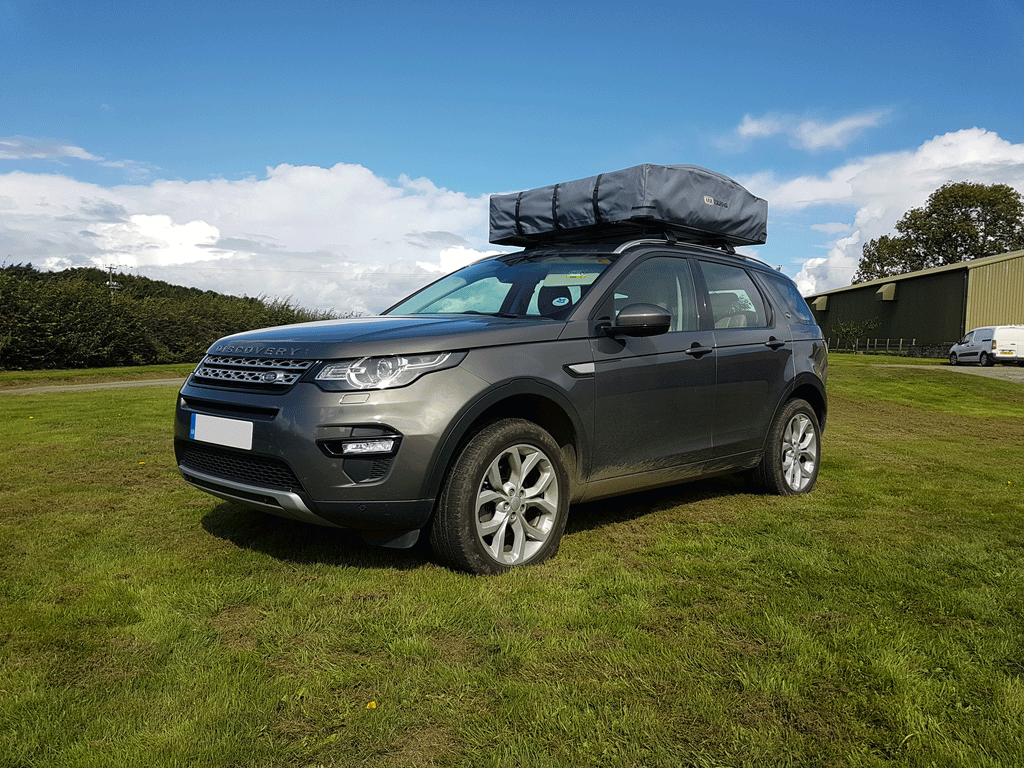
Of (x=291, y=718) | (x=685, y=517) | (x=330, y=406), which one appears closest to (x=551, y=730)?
(x=291, y=718)

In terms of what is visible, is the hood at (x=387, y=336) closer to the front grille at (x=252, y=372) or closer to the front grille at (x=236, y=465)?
the front grille at (x=252, y=372)

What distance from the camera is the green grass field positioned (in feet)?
8.03

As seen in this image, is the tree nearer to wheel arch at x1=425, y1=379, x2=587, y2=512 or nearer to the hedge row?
the hedge row

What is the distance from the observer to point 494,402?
13.0ft

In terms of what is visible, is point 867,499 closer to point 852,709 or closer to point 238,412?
point 852,709

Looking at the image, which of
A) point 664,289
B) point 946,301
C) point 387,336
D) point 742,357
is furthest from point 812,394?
point 946,301

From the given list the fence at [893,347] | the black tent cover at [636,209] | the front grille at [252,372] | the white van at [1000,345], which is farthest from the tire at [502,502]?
the fence at [893,347]

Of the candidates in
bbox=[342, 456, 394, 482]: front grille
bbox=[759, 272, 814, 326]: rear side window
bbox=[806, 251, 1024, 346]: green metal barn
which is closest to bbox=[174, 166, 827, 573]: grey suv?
bbox=[342, 456, 394, 482]: front grille

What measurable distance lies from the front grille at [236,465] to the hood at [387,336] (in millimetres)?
511

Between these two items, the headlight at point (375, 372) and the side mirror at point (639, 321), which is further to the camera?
the side mirror at point (639, 321)

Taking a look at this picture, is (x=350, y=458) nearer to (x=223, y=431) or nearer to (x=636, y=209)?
(x=223, y=431)

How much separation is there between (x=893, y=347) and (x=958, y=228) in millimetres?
21954

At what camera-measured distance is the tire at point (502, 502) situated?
387 cm

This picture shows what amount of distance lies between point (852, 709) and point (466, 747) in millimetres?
1291
